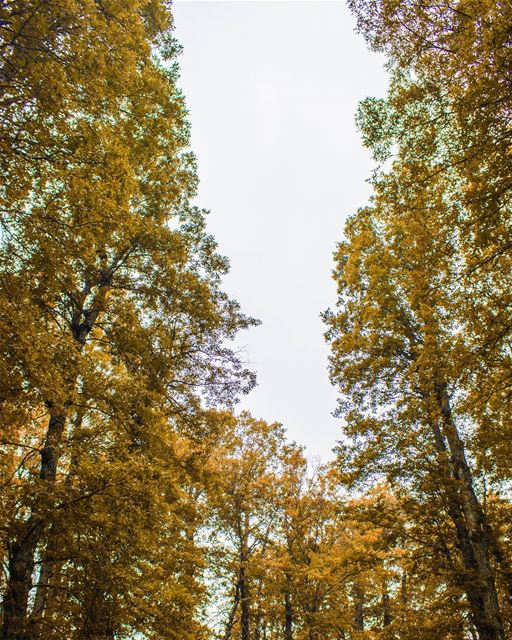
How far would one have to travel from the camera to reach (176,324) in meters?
10.6

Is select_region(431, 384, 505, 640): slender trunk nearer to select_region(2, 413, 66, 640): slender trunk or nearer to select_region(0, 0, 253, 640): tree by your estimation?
select_region(0, 0, 253, 640): tree

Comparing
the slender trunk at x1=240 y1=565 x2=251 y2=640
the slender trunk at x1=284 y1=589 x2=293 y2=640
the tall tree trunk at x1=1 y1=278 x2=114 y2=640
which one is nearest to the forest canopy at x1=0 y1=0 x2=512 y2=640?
the tall tree trunk at x1=1 y1=278 x2=114 y2=640

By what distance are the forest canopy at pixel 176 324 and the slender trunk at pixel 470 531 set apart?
0.15ft

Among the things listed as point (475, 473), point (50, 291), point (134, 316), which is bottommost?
point (475, 473)

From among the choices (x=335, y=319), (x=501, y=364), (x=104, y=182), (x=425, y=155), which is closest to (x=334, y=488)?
(x=335, y=319)

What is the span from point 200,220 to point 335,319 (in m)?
5.01

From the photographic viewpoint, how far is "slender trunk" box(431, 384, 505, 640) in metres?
7.65

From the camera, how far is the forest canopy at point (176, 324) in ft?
18.0

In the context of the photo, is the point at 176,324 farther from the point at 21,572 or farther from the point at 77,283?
the point at 21,572

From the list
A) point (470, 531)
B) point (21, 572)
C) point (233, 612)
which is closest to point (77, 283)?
point (21, 572)

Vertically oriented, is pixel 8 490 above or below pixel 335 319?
below

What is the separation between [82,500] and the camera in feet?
19.4

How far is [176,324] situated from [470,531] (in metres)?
7.91

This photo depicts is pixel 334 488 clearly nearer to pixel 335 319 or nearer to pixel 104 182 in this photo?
pixel 335 319
